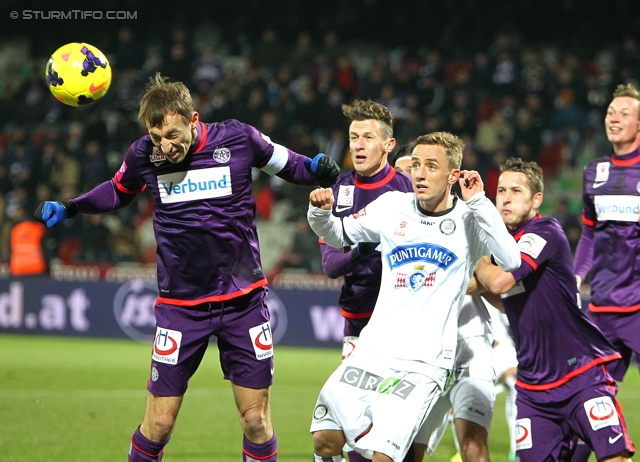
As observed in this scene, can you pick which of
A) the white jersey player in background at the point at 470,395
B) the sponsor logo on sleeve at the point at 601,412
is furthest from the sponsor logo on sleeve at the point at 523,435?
the white jersey player in background at the point at 470,395

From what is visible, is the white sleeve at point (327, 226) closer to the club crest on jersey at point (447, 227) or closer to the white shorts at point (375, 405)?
the club crest on jersey at point (447, 227)

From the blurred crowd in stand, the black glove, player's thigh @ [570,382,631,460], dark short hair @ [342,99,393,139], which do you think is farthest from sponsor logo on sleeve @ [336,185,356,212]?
the blurred crowd in stand

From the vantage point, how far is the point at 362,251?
5465mm

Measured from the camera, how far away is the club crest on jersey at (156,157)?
530 centimetres

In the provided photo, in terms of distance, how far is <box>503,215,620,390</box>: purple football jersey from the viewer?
16.4 ft

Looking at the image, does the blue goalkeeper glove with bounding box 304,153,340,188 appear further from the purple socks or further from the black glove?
the purple socks

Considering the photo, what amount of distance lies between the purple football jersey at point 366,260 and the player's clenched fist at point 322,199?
34.1 inches

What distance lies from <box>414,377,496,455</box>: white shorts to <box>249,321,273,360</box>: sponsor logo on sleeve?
3.51 feet

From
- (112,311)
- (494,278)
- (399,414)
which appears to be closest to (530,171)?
(494,278)

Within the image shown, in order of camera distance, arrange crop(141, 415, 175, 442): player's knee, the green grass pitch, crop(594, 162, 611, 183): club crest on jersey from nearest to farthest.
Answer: crop(141, 415, 175, 442): player's knee
crop(594, 162, 611, 183): club crest on jersey
the green grass pitch

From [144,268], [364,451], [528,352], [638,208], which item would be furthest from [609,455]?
[144,268]

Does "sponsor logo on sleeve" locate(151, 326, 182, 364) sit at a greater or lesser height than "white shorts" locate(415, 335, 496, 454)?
greater

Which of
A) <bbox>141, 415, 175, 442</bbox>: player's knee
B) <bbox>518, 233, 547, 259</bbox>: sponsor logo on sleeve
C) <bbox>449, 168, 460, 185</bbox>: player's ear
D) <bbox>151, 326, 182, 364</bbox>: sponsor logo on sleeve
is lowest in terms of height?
<bbox>141, 415, 175, 442</bbox>: player's knee

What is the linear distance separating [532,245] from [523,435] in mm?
1036
